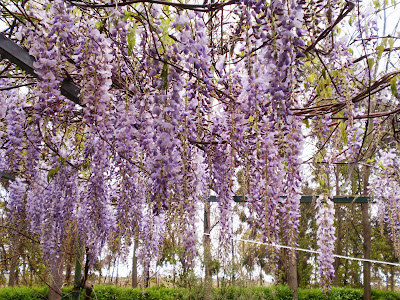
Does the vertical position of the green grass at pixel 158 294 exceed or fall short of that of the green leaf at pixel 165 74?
it falls short

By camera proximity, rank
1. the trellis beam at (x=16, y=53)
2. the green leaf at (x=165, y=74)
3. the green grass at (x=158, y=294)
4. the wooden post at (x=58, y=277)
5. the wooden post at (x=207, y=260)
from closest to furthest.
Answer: the green leaf at (x=165, y=74) → the trellis beam at (x=16, y=53) → the wooden post at (x=58, y=277) → the wooden post at (x=207, y=260) → the green grass at (x=158, y=294)

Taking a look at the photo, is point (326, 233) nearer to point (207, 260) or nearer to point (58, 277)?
point (207, 260)

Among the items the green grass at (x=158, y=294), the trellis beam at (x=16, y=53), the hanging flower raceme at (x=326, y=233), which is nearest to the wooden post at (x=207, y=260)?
the green grass at (x=158, y=294)

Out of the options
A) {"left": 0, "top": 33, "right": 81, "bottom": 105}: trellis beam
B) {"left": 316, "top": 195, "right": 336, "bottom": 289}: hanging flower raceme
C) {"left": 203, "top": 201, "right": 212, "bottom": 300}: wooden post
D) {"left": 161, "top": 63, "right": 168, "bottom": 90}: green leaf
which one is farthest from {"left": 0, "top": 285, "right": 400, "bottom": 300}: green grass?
{"left": 161, "top": 63, "right": 168, "bottom": 90}: green leaf

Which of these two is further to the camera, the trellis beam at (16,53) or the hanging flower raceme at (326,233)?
the hanging flower raceme at (326,233)

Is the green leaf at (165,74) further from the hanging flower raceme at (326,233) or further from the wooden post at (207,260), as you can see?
the wooden post at (207,260)

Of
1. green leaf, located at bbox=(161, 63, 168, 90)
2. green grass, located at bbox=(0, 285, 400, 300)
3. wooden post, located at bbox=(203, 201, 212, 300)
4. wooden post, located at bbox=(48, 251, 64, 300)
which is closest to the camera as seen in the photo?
green leaf, located at bbox=(161, 63, 168, 90)

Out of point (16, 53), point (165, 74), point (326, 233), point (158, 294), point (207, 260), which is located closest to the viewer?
point (165, 74)

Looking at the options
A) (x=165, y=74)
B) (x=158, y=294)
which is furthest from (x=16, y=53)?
(x=158, y=294)

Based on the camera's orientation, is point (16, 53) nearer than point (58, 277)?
Yes

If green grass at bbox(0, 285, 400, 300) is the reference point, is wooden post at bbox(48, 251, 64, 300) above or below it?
above

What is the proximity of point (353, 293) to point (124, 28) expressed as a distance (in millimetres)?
9418

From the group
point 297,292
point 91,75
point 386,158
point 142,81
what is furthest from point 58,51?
point 297,292

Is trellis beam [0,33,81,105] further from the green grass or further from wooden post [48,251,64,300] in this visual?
the green grass
